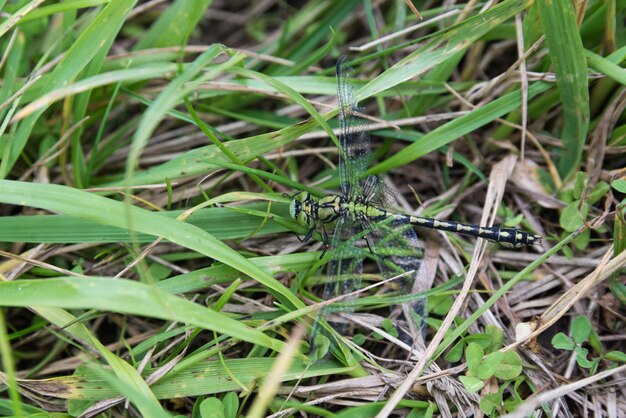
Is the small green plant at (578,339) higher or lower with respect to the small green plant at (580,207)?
lower

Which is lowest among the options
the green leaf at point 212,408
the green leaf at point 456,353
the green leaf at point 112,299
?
the green leaf at point 456,353

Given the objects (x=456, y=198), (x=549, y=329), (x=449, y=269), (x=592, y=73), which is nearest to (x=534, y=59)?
(x=592, y=73)

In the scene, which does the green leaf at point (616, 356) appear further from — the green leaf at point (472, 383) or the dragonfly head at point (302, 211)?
the dragonfly head at point (302, 211)

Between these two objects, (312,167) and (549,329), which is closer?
(549,329)

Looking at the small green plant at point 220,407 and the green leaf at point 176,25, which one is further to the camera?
the green leaf at point 176,25

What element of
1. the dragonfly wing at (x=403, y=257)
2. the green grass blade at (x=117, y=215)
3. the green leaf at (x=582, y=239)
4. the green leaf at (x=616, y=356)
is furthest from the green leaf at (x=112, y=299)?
the green leaf at (x=582, y=239)

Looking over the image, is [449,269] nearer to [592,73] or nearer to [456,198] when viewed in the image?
[456,198]

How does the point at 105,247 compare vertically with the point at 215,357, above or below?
above
